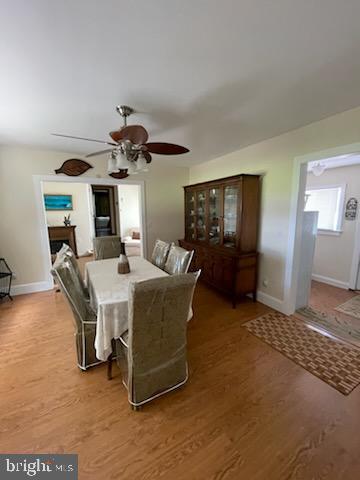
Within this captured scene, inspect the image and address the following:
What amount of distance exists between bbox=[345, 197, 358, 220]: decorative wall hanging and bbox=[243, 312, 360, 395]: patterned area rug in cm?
237

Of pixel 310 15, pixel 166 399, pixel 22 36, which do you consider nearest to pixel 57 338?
pixel 166 399

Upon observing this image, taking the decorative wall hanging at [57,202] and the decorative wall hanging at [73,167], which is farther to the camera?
the decorative wall hanging at [57,202]

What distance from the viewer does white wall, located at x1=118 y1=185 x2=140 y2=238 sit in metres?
7.41

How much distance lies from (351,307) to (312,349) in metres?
1.53

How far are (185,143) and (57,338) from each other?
10.1 ft

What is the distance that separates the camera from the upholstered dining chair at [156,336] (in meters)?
1.33

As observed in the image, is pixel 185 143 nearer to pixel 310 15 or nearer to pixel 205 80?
pixel 205 80

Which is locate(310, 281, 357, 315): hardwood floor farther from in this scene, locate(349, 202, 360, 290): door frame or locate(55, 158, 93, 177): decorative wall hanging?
locate(55, 158, 93, 177): decorative wall hanging

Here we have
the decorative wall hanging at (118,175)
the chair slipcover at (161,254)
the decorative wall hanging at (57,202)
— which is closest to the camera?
the chair slipcover at (161,254)

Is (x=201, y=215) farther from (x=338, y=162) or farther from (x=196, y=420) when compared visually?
(x=196, y=420)

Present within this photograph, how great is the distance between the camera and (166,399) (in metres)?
1.65

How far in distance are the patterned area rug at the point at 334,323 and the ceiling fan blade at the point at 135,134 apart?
293cm

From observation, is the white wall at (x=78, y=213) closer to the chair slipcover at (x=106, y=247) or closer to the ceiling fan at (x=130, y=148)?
the chair slipcover at (x=106, y=247)

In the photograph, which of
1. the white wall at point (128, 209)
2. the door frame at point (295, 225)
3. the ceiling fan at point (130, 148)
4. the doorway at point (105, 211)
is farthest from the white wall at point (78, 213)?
the door frame at point (295, 225)
